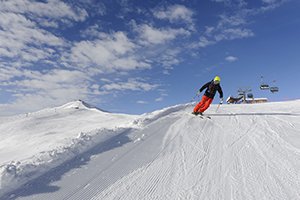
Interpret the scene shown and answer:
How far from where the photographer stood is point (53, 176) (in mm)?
5094

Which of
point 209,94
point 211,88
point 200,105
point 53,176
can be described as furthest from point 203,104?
point 53,176

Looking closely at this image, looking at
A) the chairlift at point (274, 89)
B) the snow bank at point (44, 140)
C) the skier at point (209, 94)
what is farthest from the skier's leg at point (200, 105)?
the chairlift at point (274, 89)

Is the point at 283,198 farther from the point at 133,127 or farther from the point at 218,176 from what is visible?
the point at 133,127

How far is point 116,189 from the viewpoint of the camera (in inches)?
190

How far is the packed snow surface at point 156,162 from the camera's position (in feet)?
15.6

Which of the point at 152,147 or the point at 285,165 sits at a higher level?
the point at 152,147

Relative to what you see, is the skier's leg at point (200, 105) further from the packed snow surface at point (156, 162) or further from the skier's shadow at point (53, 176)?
the skier's shadow at point (53, 176)

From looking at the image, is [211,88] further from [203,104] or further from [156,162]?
[156,162]

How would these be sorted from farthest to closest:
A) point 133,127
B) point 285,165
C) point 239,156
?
1. point 133,127
2. point 239,156
3. point 285,165

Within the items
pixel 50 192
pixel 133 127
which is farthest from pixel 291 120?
pixel 50 192

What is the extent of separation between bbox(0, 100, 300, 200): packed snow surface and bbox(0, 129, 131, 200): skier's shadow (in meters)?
0.01

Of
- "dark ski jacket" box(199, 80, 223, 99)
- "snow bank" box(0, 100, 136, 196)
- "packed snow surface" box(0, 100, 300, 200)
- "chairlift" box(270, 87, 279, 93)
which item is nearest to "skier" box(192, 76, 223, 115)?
"dark ski jacket" box(199, 80, 223, 99)

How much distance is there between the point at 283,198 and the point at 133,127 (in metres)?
4.83

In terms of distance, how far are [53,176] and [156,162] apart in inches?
84.1
